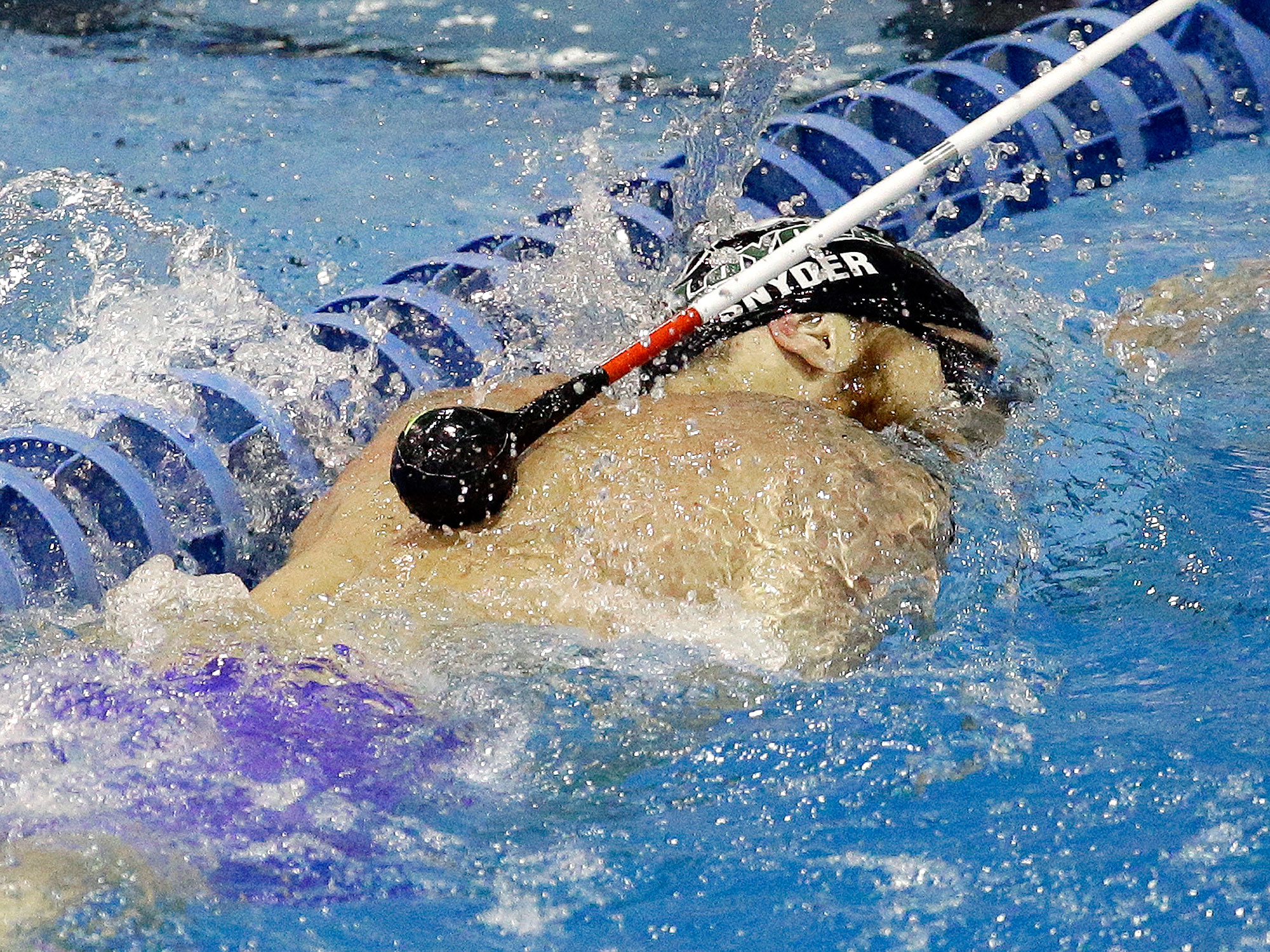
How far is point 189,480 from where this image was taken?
2.46 m

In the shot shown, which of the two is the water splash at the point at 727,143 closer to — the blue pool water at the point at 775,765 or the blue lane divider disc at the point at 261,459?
the blue pool water at the point at 775,765

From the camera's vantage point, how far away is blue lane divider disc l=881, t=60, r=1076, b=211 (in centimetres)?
372

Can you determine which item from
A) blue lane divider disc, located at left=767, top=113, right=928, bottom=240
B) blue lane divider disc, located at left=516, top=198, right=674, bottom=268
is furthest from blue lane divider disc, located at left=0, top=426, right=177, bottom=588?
blue lane divider disc, located at left=767, top=113, right=928, bottom=240

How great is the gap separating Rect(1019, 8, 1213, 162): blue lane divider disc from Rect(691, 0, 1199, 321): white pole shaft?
2.26 meters

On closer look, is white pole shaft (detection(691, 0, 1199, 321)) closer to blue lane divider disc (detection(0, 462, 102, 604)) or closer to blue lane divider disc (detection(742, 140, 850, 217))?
blue lane divider disc (detection(0, 462, 102, 604))

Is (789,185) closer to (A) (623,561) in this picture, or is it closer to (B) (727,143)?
(B) (727,143)

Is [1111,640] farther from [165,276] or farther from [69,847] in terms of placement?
[165,276]

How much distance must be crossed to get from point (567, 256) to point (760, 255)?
682mm

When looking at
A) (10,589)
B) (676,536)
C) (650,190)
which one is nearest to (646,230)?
(650,190)

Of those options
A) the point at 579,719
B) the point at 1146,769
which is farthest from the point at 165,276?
the point at 1146,769

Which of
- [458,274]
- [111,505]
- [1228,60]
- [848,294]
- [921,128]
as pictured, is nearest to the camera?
[848,294]

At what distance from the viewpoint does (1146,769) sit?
5.98 feet

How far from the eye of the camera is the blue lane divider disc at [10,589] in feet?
7.32

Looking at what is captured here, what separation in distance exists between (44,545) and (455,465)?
0.87m
